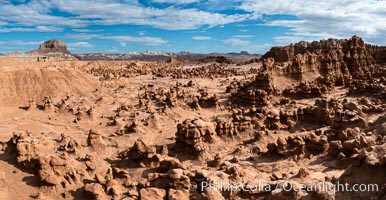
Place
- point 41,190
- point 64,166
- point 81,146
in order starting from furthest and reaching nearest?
point 81,146 → point 64,166 → point 41,190

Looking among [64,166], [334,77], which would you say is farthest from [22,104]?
[334,77]

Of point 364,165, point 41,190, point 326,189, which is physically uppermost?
point 364,165

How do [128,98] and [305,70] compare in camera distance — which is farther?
[305,70]

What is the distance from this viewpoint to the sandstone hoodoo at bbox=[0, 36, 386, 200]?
8969mm

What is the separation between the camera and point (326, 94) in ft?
78.6

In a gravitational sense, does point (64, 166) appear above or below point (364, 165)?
below

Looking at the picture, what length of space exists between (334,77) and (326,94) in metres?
4.41

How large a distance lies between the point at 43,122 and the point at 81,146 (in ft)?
19.4

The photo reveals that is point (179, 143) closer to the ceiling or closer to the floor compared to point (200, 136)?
closer to the floor

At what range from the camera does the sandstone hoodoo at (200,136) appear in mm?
8969

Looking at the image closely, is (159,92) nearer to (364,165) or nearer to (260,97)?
(260,97)

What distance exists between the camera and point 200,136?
13.9m

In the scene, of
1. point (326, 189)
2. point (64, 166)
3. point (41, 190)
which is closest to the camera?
point (326, 189)

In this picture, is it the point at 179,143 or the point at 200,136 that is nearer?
the point at 200,136
